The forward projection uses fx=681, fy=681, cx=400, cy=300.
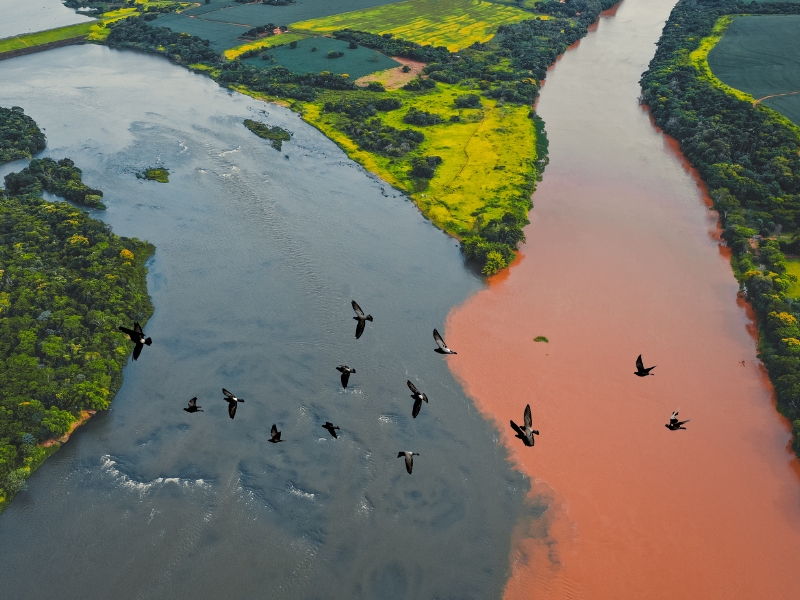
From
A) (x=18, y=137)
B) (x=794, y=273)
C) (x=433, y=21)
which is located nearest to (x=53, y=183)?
(x=18, y=137)

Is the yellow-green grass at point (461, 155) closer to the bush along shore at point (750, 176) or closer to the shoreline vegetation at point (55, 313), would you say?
the bush along shore at point (750, 176)

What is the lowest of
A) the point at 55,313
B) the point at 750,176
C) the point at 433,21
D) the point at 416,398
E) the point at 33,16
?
the point at 750,176

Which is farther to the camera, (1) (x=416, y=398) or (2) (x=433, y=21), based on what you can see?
(2) (x=433, y=21)

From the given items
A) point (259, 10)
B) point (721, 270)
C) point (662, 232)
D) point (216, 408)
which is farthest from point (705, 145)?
point (259, 10)

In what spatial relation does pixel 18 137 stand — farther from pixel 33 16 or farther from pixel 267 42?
pixel 33 16

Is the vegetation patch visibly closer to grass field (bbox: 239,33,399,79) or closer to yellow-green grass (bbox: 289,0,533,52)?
grass field (bbox: 239,33,399,79)

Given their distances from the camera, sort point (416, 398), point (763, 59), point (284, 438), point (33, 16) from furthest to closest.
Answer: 1. point (33, 16)
2. point (763, 59)
3. point (284, 438)
4. point (416, 398)

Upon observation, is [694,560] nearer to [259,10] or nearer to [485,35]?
[485,35]

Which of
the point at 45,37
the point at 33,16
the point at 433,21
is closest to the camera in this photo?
the point at 45,37
